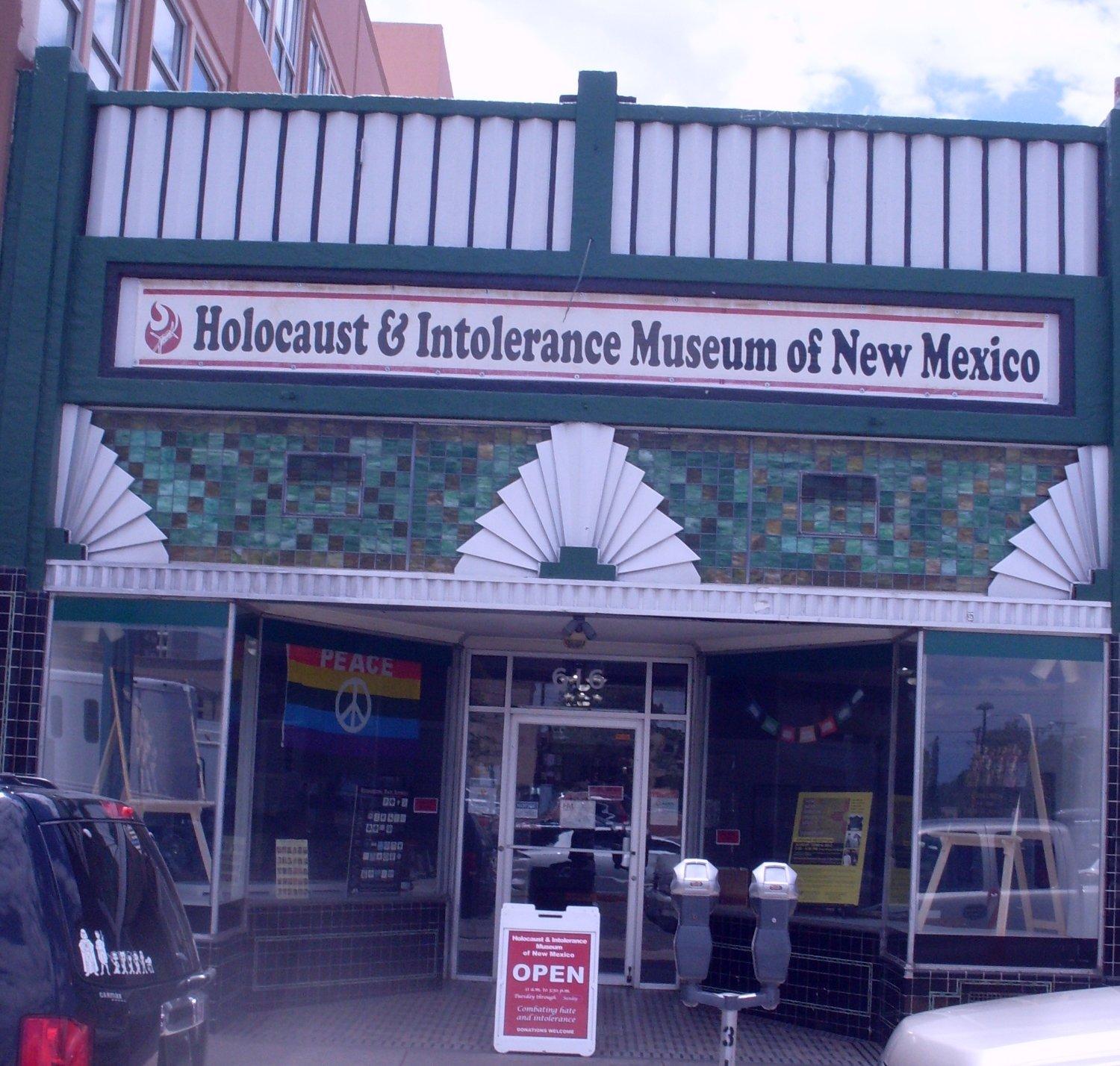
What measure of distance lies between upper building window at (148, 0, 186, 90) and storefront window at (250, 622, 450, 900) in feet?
19.0

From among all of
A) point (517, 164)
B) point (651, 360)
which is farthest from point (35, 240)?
point (651, 360)

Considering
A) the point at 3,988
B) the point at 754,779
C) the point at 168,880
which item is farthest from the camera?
the point at 754,779

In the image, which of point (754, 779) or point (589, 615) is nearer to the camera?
point (589, 615)

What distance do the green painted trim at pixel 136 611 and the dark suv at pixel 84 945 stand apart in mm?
3848

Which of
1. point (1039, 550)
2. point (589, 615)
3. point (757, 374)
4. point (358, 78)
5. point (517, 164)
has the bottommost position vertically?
point (589, 615)

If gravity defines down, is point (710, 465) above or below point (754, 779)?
above

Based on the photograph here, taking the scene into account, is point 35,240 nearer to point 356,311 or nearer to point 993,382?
point 356,311

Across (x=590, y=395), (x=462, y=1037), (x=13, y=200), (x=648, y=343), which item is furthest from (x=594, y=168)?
(x=462, y=1037)

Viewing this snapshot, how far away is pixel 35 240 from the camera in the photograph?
9156mm

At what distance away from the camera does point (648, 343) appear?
914 cm

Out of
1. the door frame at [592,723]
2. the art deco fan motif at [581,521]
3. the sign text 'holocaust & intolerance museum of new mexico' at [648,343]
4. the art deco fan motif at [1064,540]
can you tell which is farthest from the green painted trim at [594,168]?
the art deco fan motif at [1064,540]

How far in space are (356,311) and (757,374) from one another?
271 centimetres

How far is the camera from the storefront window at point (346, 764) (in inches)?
384

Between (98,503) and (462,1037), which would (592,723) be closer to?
(462,1037)
